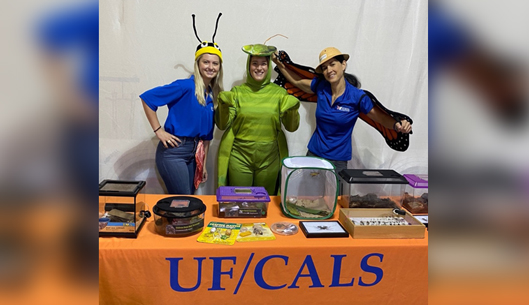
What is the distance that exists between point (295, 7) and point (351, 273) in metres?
1.94

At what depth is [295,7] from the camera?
2.49 metres

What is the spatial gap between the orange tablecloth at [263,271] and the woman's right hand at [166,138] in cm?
96

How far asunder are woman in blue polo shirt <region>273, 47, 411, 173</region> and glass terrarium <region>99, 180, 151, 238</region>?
1.38m

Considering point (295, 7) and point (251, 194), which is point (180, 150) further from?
point (295, 7)

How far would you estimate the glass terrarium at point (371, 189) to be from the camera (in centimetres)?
155

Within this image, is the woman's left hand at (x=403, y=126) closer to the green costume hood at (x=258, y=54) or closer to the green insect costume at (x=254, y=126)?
the green insect costume at (x=254, y=126)

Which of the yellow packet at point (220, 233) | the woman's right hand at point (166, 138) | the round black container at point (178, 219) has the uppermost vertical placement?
the woman's right hand at point (166, 138)

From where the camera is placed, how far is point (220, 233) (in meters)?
1.32

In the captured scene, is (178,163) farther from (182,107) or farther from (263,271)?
(263,271)

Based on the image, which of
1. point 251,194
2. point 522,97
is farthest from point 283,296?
point 522,97

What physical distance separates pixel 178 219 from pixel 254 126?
3.55 ft

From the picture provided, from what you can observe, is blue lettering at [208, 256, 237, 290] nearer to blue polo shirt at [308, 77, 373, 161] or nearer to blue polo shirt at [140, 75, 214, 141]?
blue polo shirt at [140, 75, 214, 141]

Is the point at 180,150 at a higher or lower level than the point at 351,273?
higher

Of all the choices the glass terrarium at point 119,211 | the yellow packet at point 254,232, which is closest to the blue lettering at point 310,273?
the yellow packet at point 254,232
